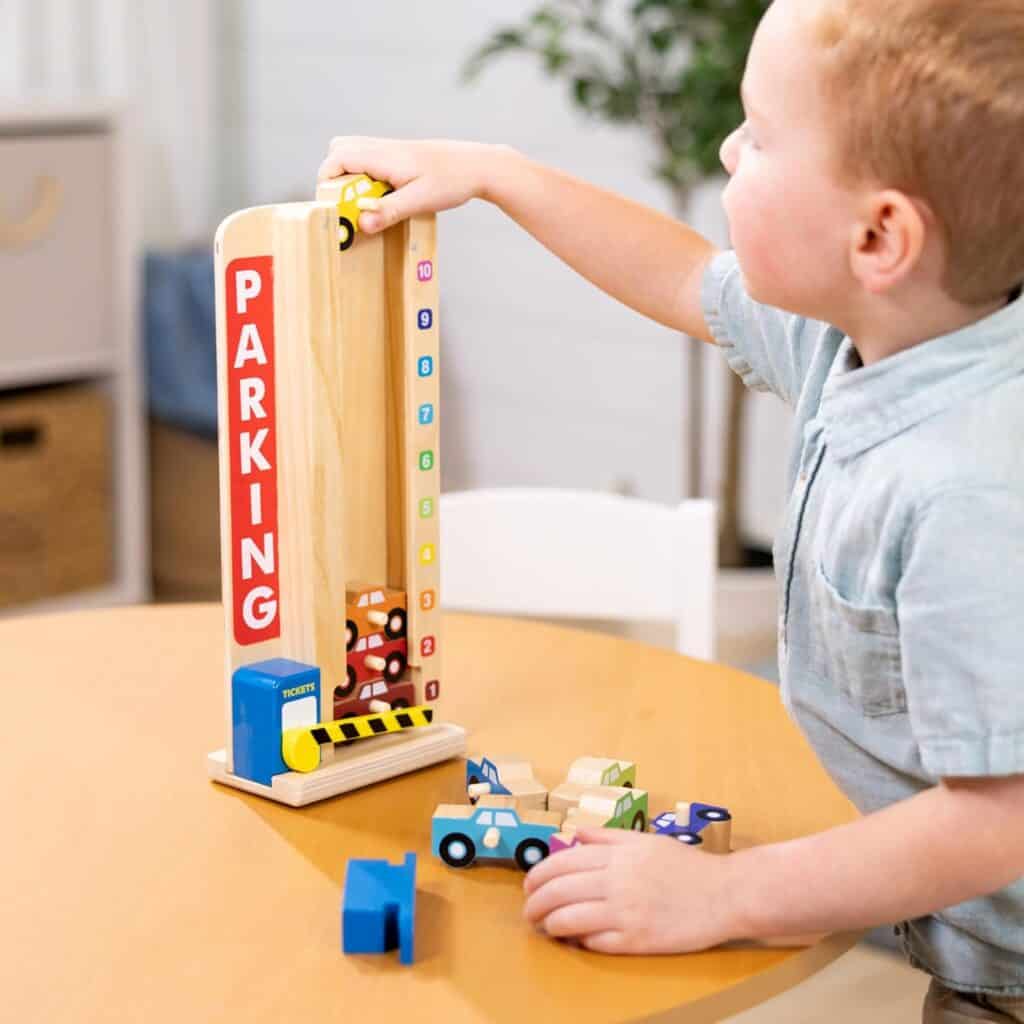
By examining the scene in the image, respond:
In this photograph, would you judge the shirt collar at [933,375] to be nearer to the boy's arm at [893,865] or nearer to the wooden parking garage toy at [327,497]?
the boy's arm at [893,865]

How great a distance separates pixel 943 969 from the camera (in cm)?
90

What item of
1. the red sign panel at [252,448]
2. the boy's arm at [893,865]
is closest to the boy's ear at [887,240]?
the boy's arm at [893,865]

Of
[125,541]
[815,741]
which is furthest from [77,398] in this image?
[815,741]

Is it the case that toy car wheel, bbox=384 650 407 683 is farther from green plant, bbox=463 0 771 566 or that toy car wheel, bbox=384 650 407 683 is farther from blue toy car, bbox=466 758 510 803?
green plant, bbox=463 0 771 566

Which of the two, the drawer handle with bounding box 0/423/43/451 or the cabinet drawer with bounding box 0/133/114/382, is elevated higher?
the cabinet drawer with bounding box 0/133/114/382

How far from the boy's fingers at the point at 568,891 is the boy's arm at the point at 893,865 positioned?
65mm

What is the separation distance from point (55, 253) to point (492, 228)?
814 millimetres

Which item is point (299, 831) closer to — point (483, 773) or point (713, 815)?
point (483, 773)

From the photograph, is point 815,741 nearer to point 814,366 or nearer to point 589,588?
point 814,366

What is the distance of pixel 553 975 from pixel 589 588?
78 cm

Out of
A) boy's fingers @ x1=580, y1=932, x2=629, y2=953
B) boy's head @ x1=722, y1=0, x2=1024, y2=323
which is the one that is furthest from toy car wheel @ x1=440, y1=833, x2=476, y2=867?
boy's head @ x1=722, y1=0, x2=1024, y2=323

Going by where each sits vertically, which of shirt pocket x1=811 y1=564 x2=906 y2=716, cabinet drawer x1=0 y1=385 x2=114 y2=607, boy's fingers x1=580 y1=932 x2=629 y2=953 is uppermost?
shirt pocket x1=811 y1=564 x2=906 y2=716

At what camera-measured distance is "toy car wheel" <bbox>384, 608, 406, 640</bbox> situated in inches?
41.6

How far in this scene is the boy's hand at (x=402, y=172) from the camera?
Answer: 101 centimetres
